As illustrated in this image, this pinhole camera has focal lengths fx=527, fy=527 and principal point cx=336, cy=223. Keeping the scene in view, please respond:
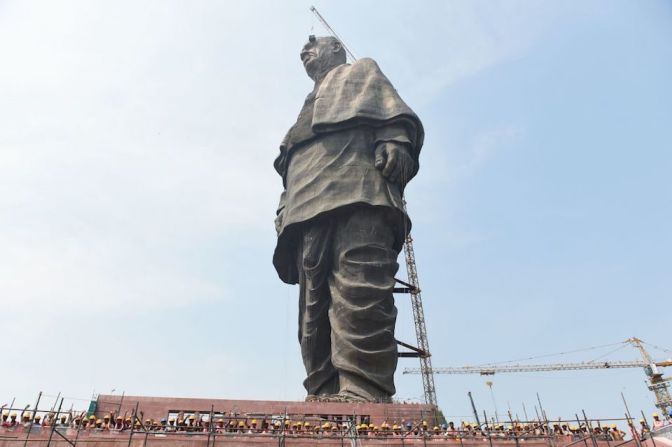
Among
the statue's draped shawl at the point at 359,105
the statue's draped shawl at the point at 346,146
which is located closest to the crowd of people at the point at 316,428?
the statue's draped shawl at the point at 346,146

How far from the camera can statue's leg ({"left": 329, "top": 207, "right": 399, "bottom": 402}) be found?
13.2 metres

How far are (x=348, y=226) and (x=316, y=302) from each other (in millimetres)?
2357

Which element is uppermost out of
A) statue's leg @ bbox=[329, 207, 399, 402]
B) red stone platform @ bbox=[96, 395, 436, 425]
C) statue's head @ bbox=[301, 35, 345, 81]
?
statue's head @ bbox=[301, 35, 345, 81]

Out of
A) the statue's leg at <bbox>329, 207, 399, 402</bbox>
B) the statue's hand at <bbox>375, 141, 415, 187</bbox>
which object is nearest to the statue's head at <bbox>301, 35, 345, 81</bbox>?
the statue's hand at <bbox>375, 141, 415, 187</bbox>

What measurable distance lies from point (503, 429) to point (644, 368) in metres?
39.6

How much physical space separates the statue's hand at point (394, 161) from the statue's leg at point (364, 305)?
1.20 metres

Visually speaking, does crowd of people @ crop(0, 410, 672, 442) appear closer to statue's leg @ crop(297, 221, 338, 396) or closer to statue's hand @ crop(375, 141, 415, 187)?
statue's leg @ crop(297, 221, 338, 396)

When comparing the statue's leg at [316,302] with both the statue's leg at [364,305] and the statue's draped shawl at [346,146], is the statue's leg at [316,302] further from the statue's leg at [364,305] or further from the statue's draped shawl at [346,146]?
the statue's draped shawl at [346,146]

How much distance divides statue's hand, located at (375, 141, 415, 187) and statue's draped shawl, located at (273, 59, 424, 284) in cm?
19

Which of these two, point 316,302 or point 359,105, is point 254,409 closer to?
point 316,302

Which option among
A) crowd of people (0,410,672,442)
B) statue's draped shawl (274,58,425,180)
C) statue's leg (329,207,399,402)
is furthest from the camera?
statue's draped shawl (274,58,425,180)

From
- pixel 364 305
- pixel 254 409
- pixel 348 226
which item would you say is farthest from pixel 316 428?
pixel 348 226

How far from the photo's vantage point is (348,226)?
583 inches

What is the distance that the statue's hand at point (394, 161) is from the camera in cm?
1517
